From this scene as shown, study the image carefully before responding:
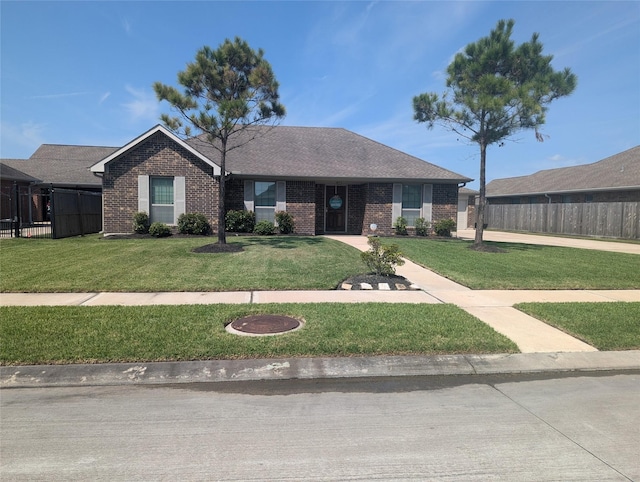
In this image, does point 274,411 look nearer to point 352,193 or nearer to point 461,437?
point 461,437

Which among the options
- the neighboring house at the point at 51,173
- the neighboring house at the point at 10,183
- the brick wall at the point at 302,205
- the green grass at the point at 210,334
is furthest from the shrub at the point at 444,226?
the neighboring house at the point at 10,183

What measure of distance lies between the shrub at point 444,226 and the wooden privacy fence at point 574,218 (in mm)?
11098

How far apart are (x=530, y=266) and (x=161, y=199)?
13719 millimetres

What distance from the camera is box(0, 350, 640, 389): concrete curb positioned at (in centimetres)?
446

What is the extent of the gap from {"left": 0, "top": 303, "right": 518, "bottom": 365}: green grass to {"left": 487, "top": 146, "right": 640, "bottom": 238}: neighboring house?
22181 mm

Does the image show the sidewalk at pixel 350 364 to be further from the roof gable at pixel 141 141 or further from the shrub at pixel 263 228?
the shrub at pixel 263 228

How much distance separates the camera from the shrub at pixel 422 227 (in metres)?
19.5

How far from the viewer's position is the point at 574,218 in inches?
1035

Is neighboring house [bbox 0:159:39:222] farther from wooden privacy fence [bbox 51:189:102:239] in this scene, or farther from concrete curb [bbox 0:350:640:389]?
concrete curb [bbox 0:350:640:389]

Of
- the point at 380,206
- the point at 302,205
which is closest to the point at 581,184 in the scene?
the point at 380,206

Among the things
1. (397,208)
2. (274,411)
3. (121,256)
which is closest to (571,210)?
(397,208)

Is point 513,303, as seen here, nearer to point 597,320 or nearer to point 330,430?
point 597,320

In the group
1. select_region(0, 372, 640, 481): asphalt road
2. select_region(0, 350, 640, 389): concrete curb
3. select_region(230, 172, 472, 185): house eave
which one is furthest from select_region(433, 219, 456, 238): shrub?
select_region(0, 372, 640, 481): asphalt road

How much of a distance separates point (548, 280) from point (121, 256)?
11188 mm
